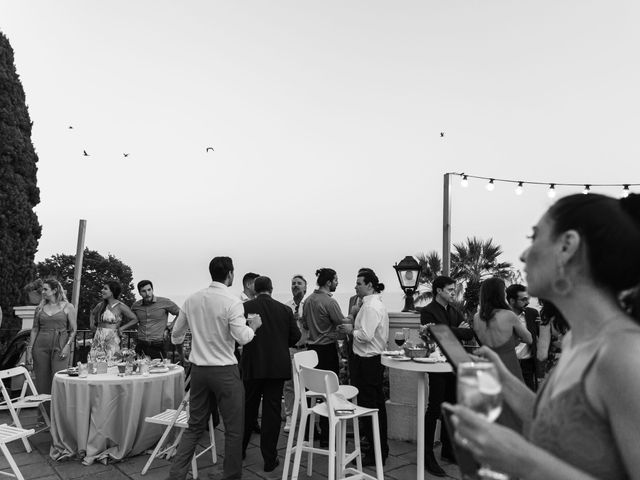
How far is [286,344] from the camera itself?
14.3 feet

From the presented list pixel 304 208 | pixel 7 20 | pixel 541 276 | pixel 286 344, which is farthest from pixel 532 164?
pixel 7 20

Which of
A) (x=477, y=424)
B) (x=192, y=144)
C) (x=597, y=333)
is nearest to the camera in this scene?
(x=477, y=424)

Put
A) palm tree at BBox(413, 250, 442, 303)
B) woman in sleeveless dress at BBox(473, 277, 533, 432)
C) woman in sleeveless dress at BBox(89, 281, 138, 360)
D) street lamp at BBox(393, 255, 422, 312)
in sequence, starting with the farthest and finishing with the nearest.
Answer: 1. palm tree at BBox(413, 250, 442, 303)
2. street lamp at BBox(393, 255, 422, 312)
3. woman in sleeveless dress at BBox(89, 281, 138, 360)
4. woman in sleeveless dress at BBox(473, 277, 533, 432)

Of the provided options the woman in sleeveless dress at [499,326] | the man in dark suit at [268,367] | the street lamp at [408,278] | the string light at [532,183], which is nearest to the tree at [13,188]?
the man in dark suit at [268,367]

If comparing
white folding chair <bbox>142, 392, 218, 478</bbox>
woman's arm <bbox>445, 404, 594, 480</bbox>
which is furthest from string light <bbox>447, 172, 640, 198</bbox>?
woman's arm <bbox>445, 404, 594, 480</bbox>

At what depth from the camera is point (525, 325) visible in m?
5.19

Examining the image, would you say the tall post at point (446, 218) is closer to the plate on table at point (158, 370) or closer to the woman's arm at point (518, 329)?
the woman's arm at point (518, 329)

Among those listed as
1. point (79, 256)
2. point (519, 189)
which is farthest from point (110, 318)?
point (519, 189)

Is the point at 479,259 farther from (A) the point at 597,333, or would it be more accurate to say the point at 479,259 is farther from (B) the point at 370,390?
(A) the point at 597,333

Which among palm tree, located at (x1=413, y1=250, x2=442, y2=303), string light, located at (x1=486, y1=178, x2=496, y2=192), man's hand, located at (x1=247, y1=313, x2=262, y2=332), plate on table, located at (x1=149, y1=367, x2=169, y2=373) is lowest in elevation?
plate on table, located at (x1=149, y1=367, x2=169, y2=373)

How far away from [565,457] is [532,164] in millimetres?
11888

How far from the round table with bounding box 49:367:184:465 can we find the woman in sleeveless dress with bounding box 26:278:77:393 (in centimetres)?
122

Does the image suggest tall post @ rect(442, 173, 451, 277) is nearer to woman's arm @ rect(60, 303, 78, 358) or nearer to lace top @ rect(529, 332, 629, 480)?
woman's arm @ rect(60, 303, 78, 358)

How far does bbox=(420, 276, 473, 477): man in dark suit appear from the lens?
4.14m
